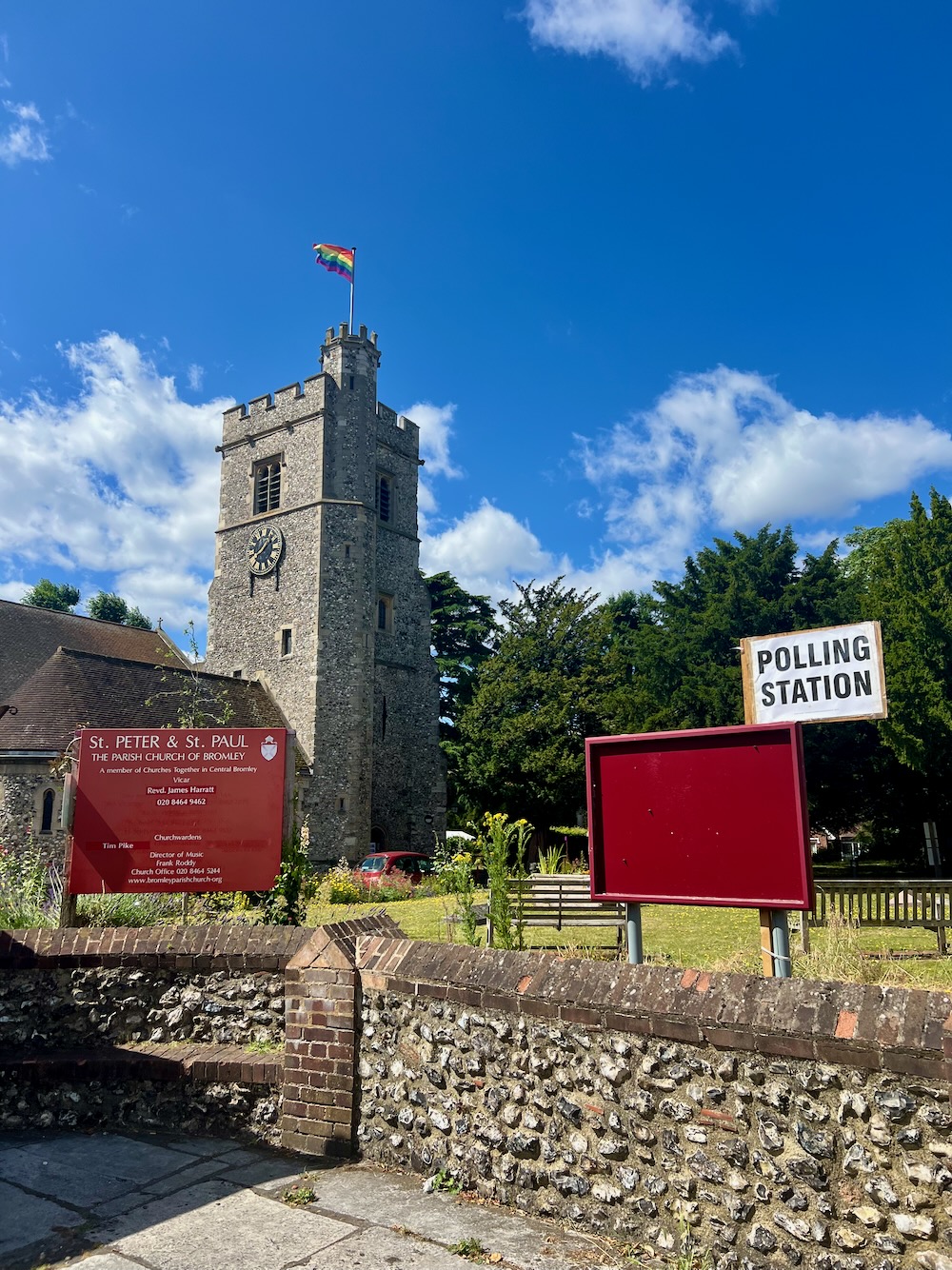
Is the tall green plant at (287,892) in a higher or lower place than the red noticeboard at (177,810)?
lower

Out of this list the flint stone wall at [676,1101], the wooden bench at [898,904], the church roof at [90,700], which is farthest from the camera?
the church roof at [90,700]

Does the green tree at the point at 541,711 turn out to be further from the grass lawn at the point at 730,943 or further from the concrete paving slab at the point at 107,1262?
the concrete paving slab at the point at 107,1262

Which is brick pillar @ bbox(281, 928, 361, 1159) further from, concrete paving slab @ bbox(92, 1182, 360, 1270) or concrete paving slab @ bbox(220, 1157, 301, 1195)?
concrete paving slab @ bbox(92, 1182, 360, 1270)

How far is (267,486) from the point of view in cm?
3484

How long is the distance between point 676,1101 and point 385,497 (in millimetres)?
32687

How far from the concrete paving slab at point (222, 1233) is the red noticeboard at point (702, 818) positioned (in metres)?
2.34

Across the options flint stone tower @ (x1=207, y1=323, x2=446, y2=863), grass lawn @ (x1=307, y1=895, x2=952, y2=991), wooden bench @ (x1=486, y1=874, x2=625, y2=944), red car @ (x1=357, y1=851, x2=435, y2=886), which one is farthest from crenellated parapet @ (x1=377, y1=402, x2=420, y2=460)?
wooden bench @ (x1=486, y1=874, x2=625, y2=944)

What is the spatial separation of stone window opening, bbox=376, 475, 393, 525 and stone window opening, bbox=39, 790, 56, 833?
17060 mm

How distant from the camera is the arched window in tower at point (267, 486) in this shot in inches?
1355

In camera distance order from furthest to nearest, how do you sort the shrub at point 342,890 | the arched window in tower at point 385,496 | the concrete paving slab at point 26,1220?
the arched window in tower at point 385,496 → the shrub at point 342,890 → the concrete paving slab at point 26,1220

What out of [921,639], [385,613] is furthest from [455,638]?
[921,639]

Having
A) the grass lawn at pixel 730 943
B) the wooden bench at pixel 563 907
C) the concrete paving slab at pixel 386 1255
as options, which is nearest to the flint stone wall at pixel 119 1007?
the grass lawn at pixel 730 943

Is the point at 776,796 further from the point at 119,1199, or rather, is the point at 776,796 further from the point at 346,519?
the point at 346,519

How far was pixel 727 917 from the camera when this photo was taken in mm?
14523
